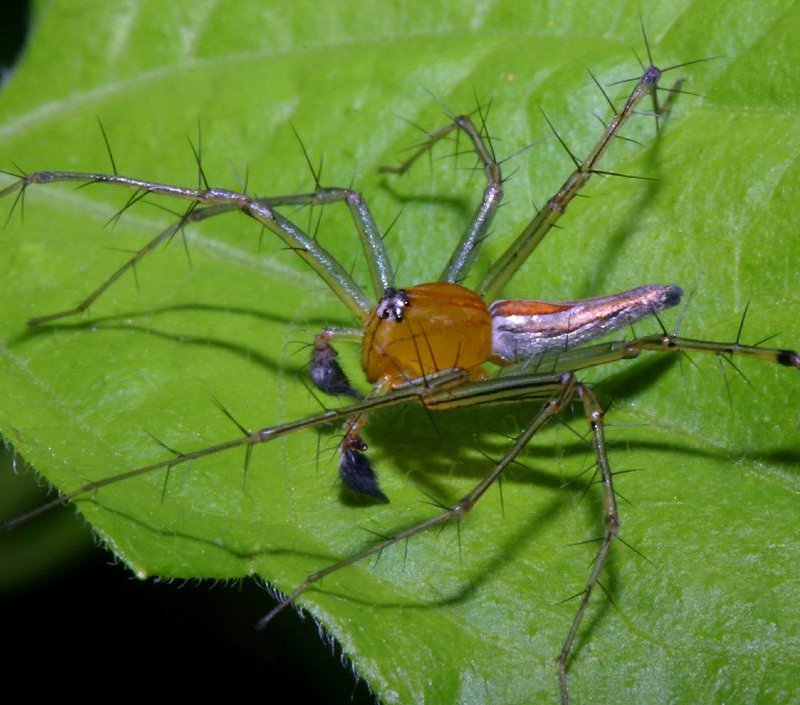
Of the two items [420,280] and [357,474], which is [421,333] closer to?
[420,280]

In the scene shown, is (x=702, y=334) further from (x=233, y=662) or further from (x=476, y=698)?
(x=233, y=662)

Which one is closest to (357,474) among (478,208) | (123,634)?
(478,208)

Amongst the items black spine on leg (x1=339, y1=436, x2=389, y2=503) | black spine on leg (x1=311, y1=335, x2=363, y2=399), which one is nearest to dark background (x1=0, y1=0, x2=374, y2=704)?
black spine on leg (x1=311, y1=335, x2=363, y2=399)

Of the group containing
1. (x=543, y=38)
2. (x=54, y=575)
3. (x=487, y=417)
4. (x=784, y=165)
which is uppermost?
(x=543, y=38)

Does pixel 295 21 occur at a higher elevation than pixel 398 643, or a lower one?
higher

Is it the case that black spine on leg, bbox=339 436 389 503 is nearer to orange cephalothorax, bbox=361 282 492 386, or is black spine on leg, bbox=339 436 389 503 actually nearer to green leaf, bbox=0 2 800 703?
green leaf, bbox=0 2 800 703

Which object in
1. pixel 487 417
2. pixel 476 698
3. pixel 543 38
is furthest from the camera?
pixel 543 38

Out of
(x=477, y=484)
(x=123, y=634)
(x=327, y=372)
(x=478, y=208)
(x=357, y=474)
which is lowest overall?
(x=123, y=634)

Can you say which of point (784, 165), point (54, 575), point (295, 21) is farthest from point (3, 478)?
point (784, 165)

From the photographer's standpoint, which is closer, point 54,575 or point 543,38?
point 543,38
